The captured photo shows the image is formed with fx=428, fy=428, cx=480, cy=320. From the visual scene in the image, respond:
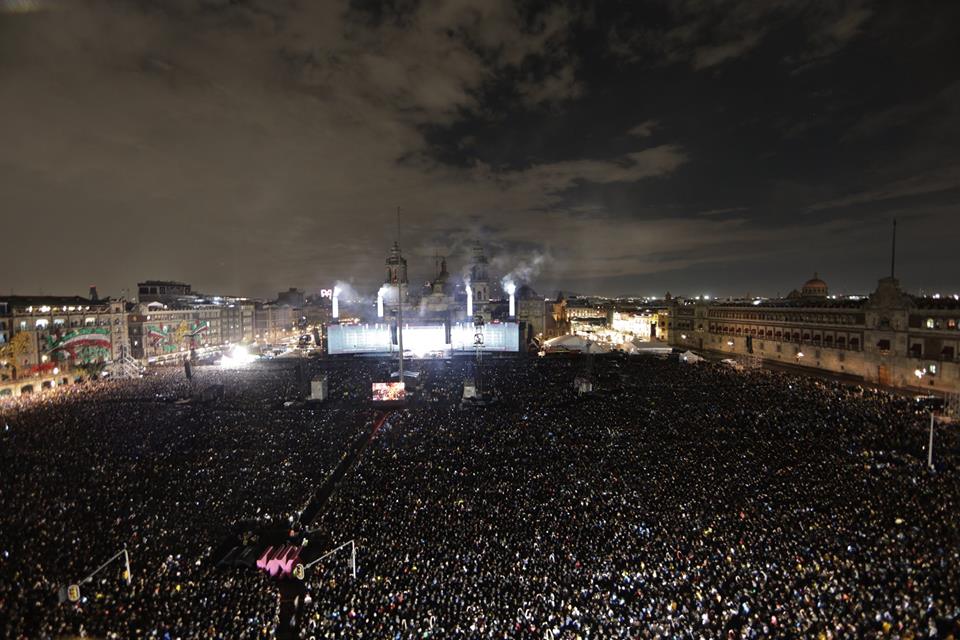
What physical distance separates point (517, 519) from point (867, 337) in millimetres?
48574

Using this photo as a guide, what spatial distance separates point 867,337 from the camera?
1731 inches

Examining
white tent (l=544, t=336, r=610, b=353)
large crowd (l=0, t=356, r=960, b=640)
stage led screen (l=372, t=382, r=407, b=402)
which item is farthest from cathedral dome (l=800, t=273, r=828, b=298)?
stage led screen (l=372, t=382, r=407, b=402)

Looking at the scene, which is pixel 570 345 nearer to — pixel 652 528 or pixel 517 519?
pixel 652 528

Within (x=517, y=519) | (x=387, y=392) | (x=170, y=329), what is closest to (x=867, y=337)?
(x=387, y=392)

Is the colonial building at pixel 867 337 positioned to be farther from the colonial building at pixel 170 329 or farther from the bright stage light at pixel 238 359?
the colonial building at pixel 170 329

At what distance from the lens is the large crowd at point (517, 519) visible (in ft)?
36.1

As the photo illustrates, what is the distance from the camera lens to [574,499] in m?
15.8

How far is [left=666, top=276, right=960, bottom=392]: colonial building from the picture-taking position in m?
37.2

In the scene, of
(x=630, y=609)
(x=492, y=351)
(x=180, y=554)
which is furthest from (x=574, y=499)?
(x=492, y=351)

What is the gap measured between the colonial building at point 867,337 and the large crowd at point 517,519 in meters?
19.0

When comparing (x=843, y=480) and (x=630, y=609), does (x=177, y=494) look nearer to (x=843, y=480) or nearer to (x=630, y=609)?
(x=630, y=609)

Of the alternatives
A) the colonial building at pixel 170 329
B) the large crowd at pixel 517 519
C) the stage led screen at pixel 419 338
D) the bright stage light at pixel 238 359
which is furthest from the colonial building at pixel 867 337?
the colonial building at pixel 170 329

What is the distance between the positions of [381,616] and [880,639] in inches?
464

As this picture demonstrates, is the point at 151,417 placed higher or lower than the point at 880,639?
higher
